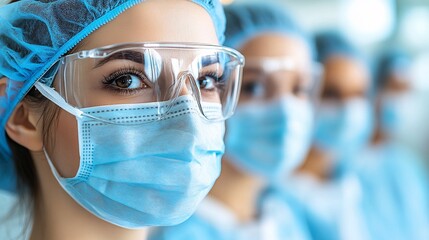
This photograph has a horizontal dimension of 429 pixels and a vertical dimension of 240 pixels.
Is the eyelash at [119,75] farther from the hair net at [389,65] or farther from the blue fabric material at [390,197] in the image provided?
the hair net at [389,65]

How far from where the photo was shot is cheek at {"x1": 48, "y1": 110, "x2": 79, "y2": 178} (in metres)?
1.06

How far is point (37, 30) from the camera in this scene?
1084 millimetres

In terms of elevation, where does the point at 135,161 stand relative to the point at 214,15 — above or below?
below

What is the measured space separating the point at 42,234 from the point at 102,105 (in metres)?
0.37

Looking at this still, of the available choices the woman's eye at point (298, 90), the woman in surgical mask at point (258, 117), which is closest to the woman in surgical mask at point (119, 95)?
the woman in surgical mask at point (258, 117)

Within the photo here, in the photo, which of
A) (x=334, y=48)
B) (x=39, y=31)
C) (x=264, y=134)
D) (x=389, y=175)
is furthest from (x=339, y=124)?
(x=39, y=31)

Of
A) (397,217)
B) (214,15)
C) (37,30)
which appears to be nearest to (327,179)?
(397,217)

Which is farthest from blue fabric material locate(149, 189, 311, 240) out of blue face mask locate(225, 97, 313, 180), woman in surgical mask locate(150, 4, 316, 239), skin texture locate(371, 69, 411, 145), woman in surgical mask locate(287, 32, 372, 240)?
skin texture locate(371, 69, 411, 145)

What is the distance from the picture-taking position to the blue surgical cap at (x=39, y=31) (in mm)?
1059

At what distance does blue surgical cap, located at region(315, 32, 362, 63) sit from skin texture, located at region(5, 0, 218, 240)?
6.01 ft

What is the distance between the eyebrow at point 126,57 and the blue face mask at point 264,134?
2.91 feet

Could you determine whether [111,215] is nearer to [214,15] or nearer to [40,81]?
[40,81]

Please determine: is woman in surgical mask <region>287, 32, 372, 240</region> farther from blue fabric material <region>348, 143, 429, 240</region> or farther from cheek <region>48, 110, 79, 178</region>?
cheek <region>48, 110, 79, 178</region>

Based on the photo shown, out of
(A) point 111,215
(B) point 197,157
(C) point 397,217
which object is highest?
(B) point 197,157
